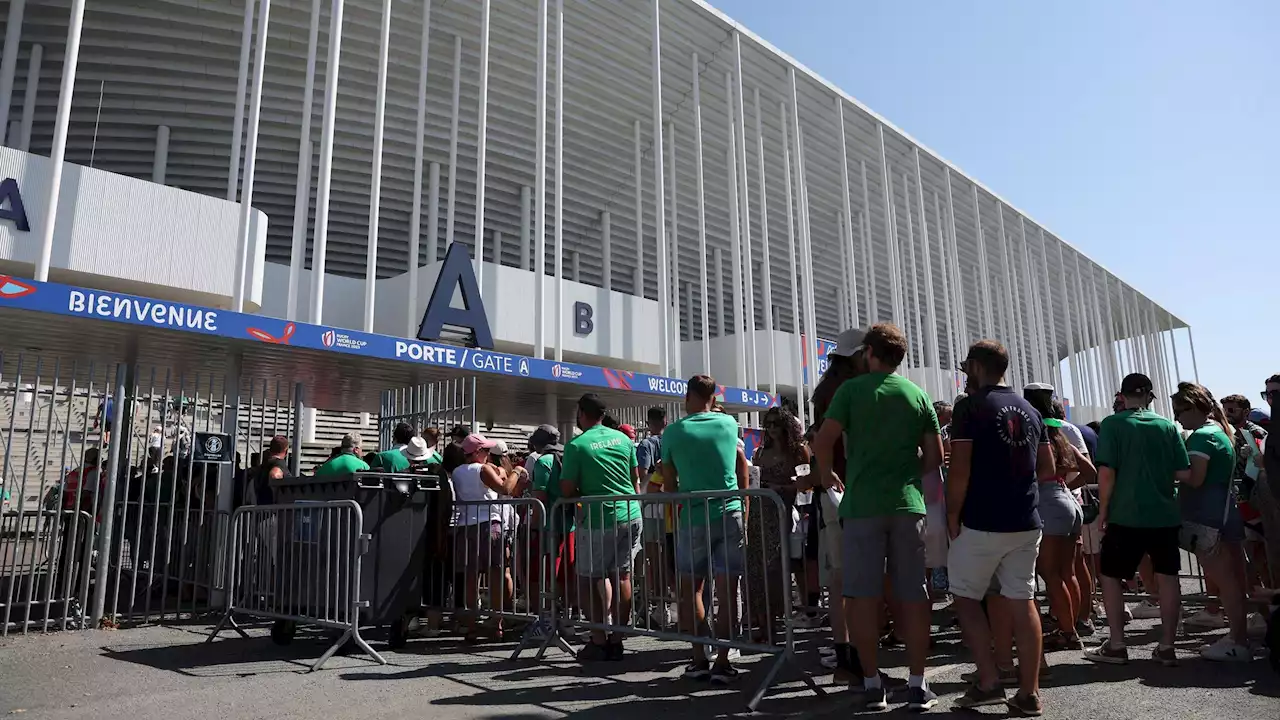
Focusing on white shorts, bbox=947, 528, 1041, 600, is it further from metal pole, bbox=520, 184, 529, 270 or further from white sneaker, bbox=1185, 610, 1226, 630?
metal pole, bbox=520, 184, 529, 270

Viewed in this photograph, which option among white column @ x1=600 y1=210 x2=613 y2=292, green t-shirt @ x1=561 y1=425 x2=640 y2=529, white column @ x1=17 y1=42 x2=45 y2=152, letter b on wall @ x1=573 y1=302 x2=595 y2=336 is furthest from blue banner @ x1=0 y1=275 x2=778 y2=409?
white column @ x1=17 y1=42 x2=45 y2=152

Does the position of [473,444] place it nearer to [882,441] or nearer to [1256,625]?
[882,441]

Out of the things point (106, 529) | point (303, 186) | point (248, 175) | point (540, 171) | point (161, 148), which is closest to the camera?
point (106, 529)

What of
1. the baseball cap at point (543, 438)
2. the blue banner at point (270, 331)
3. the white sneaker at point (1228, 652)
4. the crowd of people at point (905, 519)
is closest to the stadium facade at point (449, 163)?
the blue banner at point (270, 331)

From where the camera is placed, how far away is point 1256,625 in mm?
6535

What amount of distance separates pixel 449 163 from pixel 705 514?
19406mm

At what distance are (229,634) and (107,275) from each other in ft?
31.1

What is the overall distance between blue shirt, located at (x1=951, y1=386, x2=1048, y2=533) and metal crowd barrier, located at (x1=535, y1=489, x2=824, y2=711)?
1.00m

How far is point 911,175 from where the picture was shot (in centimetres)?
3100

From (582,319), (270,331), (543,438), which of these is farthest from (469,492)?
(582,319)

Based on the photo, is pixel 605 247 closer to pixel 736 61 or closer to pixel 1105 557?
pixel 736 61

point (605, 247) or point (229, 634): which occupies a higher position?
point (605, 247)

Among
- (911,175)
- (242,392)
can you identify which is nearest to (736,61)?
(911,175)

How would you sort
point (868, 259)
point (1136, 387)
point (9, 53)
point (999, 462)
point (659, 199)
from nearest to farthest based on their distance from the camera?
1. point (999, 462)
2. point (1136, 387)
3. point (9, 53)
4. point (659, 199)
5. point (868, 259)
